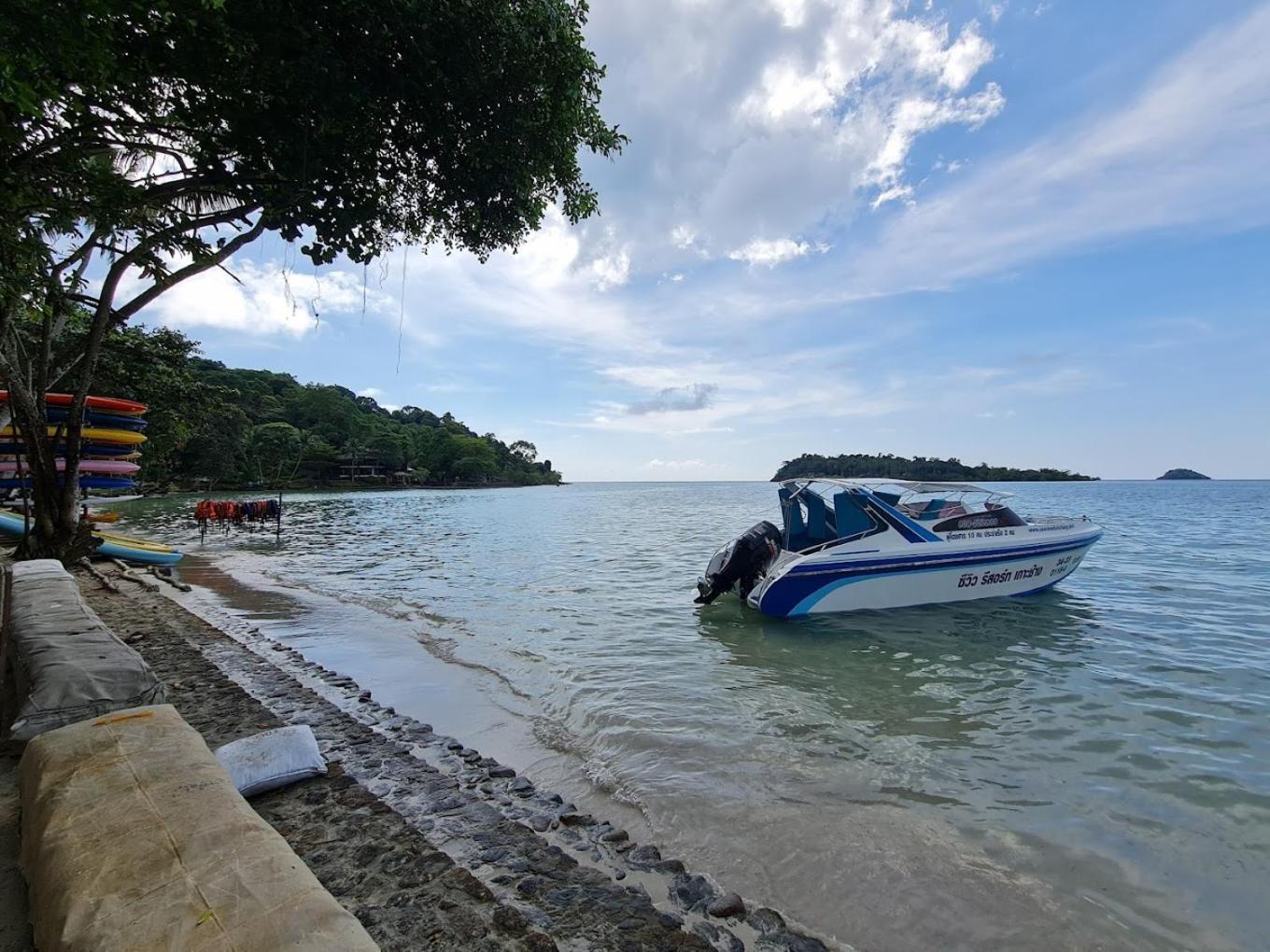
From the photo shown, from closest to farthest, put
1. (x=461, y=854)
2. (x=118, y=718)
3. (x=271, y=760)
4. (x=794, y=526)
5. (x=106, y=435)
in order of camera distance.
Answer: (x=118, y=718) → (x=461, y=854) → (x=271, y=760) → (x=794, y=526) → (x=106, y=435)

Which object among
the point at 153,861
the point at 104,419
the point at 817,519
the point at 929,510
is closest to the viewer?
the point at 153,861

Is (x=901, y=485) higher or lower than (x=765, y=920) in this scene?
higher

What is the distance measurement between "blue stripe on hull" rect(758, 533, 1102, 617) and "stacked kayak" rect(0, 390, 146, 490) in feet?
51.0

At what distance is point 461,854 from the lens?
11.6 ft

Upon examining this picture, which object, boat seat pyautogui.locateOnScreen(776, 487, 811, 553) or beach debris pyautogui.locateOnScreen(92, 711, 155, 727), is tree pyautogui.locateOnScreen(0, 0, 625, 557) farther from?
boat seat pyautogui.locateOnScreen(776, 487, 811, 553)

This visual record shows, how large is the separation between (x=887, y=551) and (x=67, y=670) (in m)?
11.2

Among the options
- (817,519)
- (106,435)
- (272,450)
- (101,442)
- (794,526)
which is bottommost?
(794,526)

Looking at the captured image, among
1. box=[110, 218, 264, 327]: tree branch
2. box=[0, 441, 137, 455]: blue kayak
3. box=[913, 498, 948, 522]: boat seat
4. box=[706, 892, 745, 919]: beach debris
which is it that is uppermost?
box=[110, 218, 264, 327]: tree branch

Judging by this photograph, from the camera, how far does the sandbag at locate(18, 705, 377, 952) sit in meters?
1.80

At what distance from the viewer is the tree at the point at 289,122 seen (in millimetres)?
5246

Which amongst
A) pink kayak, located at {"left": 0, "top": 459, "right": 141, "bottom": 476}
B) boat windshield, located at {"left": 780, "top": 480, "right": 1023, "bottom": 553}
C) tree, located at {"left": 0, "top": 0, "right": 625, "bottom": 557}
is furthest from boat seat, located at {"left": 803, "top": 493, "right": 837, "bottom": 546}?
pink kayak, located at {"left": 0, "top": 459, "right": 141, "bottom": 476}

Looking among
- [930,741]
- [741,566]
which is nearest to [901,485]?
[741,566]

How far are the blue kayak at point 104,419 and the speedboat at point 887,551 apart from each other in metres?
14.8

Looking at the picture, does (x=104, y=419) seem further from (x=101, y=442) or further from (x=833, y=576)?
(x=833, y=576)
